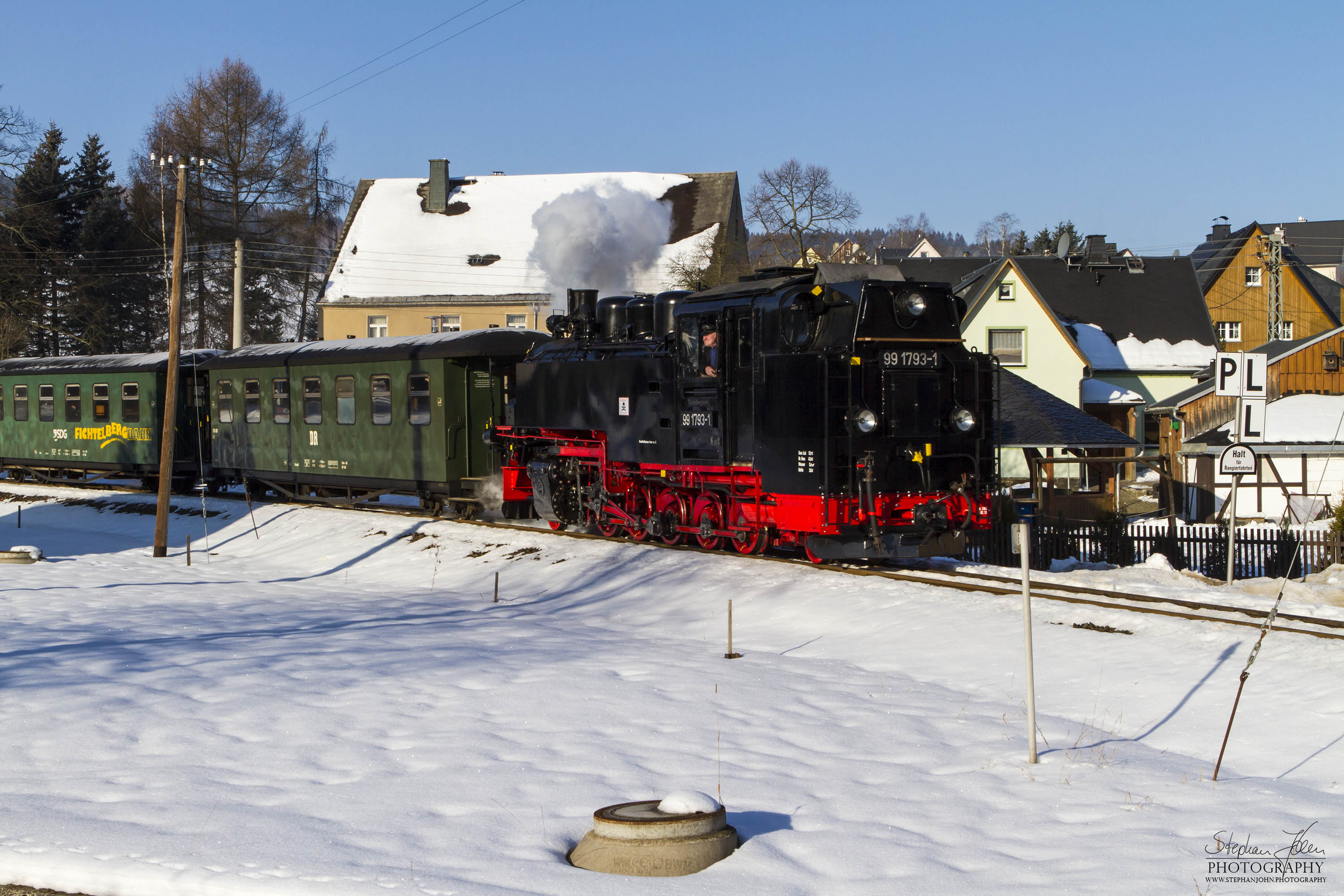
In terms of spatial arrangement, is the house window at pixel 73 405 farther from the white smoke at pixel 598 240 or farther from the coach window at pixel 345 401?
the white smoke at pixel 598 240

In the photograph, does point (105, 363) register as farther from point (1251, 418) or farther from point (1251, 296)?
point (1251, 296)

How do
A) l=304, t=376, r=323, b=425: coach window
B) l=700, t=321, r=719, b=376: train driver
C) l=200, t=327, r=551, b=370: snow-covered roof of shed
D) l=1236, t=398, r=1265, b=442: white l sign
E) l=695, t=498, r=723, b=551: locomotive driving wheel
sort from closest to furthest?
l=1236, t=398, r=1265, b=442: white l sign, l=700, t=321, r=719, b=376: train driver, l=695, t=498, r=723, b=551: locomotive driving wheel, l=200, t=327, r=551, b=370: snow-covered roof of shed, l=304, t=376, r=323, b=425: coach window

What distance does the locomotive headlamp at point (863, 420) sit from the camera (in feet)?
43.8

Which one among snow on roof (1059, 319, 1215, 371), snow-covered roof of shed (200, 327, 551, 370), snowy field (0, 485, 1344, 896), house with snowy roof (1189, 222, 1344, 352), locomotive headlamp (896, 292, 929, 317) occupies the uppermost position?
house with snowy roof (1189, 222, 1344, 352)

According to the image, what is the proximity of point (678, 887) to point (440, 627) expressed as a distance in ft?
25.2

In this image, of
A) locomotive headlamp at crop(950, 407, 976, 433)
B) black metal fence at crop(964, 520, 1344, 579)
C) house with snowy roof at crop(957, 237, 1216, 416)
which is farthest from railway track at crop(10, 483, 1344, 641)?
house with snowy roof at crop(957, 237, 1216, 416)

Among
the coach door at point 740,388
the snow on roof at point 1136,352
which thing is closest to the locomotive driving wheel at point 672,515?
the coach door at point 740,388

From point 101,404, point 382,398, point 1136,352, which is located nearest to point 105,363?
point 101,404

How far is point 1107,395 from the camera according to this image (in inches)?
1598

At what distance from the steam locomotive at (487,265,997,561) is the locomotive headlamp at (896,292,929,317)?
0.01 metres

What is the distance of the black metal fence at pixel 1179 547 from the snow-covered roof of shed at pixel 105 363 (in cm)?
1808

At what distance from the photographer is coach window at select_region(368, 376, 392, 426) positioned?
2205cm

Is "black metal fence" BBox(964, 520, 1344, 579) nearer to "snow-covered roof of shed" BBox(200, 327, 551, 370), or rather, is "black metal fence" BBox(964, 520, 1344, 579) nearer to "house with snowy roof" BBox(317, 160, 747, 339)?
"snow-covered roof of shed" BBox(200, 327, 551, 370)

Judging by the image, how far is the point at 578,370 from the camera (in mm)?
17922
